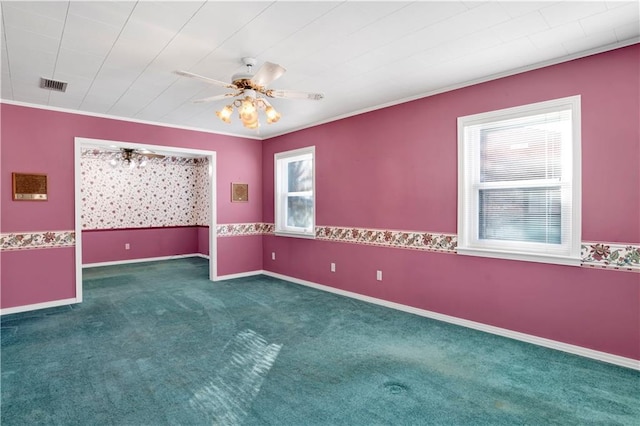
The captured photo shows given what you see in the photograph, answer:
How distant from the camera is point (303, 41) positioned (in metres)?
2.72

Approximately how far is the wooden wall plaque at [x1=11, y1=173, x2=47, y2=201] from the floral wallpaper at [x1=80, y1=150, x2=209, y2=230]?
126 inches

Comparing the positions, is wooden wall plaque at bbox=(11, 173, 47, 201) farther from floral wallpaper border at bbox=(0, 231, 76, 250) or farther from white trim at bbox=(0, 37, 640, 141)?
white trim at bbox=(0, 37, 640, 141)

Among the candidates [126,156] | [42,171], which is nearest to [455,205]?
[42,171]

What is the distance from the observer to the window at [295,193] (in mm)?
5730

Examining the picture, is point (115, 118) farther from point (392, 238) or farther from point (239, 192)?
point (392, 238)

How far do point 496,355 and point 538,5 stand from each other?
2.71 meters

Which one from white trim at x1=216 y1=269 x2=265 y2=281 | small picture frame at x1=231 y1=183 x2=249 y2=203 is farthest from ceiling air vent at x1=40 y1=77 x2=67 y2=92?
white trim at x1=216 y1=269 x2=265 y2=281

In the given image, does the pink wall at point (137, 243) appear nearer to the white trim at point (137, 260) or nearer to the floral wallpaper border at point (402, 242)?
the white trim at point (137, 260)

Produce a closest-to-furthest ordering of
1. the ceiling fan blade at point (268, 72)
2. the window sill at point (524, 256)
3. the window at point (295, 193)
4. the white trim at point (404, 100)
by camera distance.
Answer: the ceiling fan blade at point (268, 72)
the white trim at point (404, 100)
the window sill at point (524, 256)
the window at point (295, 193)

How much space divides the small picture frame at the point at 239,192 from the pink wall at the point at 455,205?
3.83 ft

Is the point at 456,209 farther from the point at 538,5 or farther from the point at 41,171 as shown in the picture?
the point at 41,171

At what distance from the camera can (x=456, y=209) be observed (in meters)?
3.78

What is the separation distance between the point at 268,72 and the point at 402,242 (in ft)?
8.75

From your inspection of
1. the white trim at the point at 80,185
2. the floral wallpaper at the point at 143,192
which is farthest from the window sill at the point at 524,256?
→ the floral wallpaper at the point at 143,192
